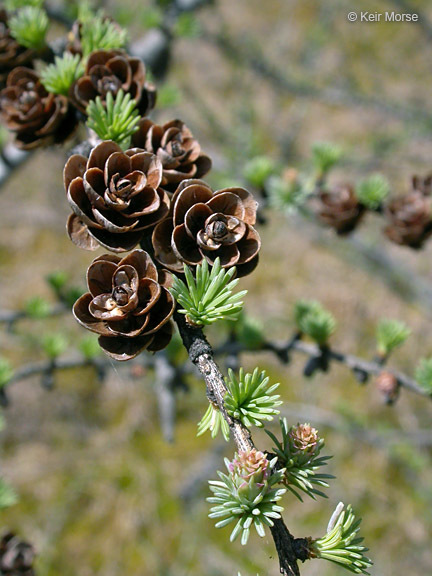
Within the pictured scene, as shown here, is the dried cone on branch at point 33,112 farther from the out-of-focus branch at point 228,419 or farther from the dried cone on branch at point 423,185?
the dried cone on branch at point 423,185

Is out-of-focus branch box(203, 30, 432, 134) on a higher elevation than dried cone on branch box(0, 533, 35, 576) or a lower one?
higher

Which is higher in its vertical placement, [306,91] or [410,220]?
[410,220]

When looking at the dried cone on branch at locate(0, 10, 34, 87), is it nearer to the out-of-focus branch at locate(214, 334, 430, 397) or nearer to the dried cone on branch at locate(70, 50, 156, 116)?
the dried cone on branch at locate(70, 50, 156, 116)

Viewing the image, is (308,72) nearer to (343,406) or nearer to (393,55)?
(393,55)

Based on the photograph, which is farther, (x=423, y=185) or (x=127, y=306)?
(x=423, y=185)

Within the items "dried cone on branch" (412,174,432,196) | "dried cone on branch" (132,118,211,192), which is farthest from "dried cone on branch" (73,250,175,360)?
"dried cone on branch" (412,174,432,196)

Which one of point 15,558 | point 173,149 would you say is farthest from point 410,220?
point 15,558
